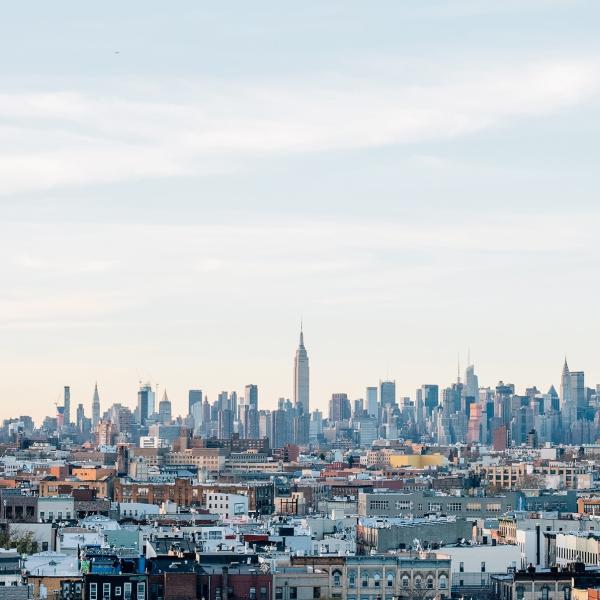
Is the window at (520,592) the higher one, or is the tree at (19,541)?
the tree at (19,541)

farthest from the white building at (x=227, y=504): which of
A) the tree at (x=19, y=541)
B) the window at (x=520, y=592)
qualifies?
the window at (x=520, y=592)

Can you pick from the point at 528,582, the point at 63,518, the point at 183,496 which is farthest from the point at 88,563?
the point at 183,496

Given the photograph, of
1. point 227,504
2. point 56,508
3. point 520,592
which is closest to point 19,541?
point 520,592

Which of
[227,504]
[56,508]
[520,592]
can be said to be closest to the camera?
[520,592]

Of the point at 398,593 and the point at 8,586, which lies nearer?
the point at 8,586

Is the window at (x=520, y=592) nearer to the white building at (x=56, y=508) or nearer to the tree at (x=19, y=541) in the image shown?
the tree at (x=19, y=541)

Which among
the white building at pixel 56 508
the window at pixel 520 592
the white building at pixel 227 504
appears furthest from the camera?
the white building at pixel 227 504

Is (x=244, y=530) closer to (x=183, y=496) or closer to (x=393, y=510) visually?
(x=393, y=510)

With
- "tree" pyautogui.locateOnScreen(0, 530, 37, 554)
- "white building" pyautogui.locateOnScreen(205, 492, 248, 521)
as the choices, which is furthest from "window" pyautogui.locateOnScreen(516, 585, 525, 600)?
"white building" pyautogui.locateOnScreen(205, 492, 248, 521)

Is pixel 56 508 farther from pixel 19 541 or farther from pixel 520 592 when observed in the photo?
pixel 520 592

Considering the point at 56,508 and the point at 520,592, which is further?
the point at 56,508

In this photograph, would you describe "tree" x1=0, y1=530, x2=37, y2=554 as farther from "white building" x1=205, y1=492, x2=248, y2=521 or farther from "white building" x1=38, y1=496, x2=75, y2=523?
"white building" x1=205, y1=492, x2=248, y2=521
